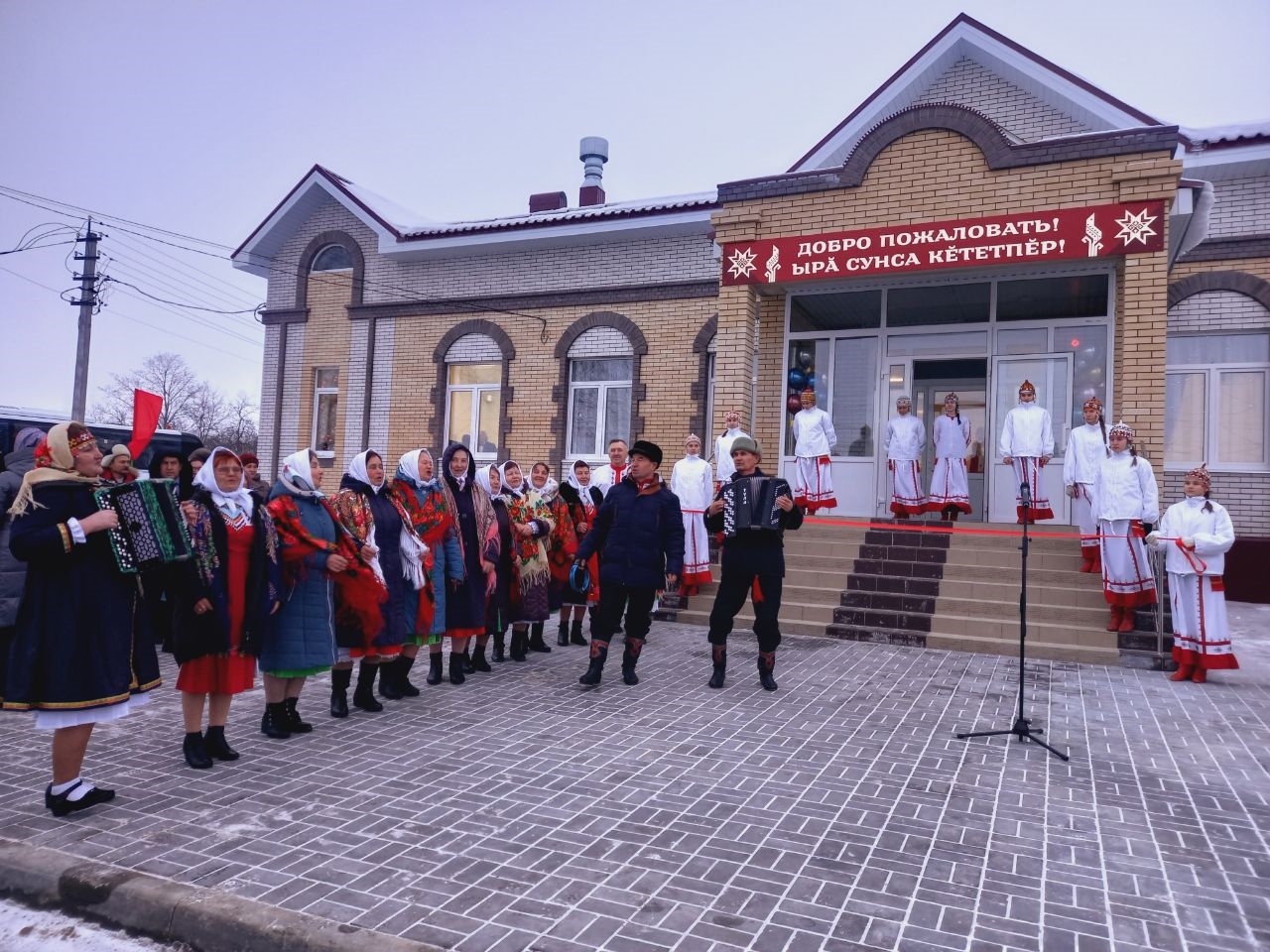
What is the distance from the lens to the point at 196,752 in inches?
189

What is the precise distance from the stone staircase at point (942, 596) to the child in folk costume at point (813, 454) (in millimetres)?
675

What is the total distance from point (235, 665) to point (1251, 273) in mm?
13044

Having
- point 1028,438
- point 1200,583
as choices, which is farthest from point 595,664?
point 1028,438

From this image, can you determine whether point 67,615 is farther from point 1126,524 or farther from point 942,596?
point 1126,524

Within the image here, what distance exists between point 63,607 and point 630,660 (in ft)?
13.7

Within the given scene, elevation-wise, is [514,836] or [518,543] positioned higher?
[518,543]

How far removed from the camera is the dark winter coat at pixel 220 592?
182 inches

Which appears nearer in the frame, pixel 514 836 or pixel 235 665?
pixel 514 836

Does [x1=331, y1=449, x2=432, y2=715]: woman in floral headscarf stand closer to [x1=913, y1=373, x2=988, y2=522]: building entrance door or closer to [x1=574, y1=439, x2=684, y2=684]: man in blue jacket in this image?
[x1=574, y1=439, x2=684, y2=684]: man in blue jacket

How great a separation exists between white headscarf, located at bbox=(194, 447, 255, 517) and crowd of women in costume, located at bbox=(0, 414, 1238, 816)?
10 millimetres

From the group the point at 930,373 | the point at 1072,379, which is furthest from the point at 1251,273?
the point at 930,373

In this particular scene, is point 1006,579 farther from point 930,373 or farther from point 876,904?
point 876,904

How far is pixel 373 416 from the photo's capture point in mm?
17062

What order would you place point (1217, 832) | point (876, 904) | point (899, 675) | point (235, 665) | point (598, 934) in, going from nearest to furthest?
1. point (598, 934)
2. point (876, 904)
3. point (1217, 832)
4. point (235, 665)
5. point (899, 675)
